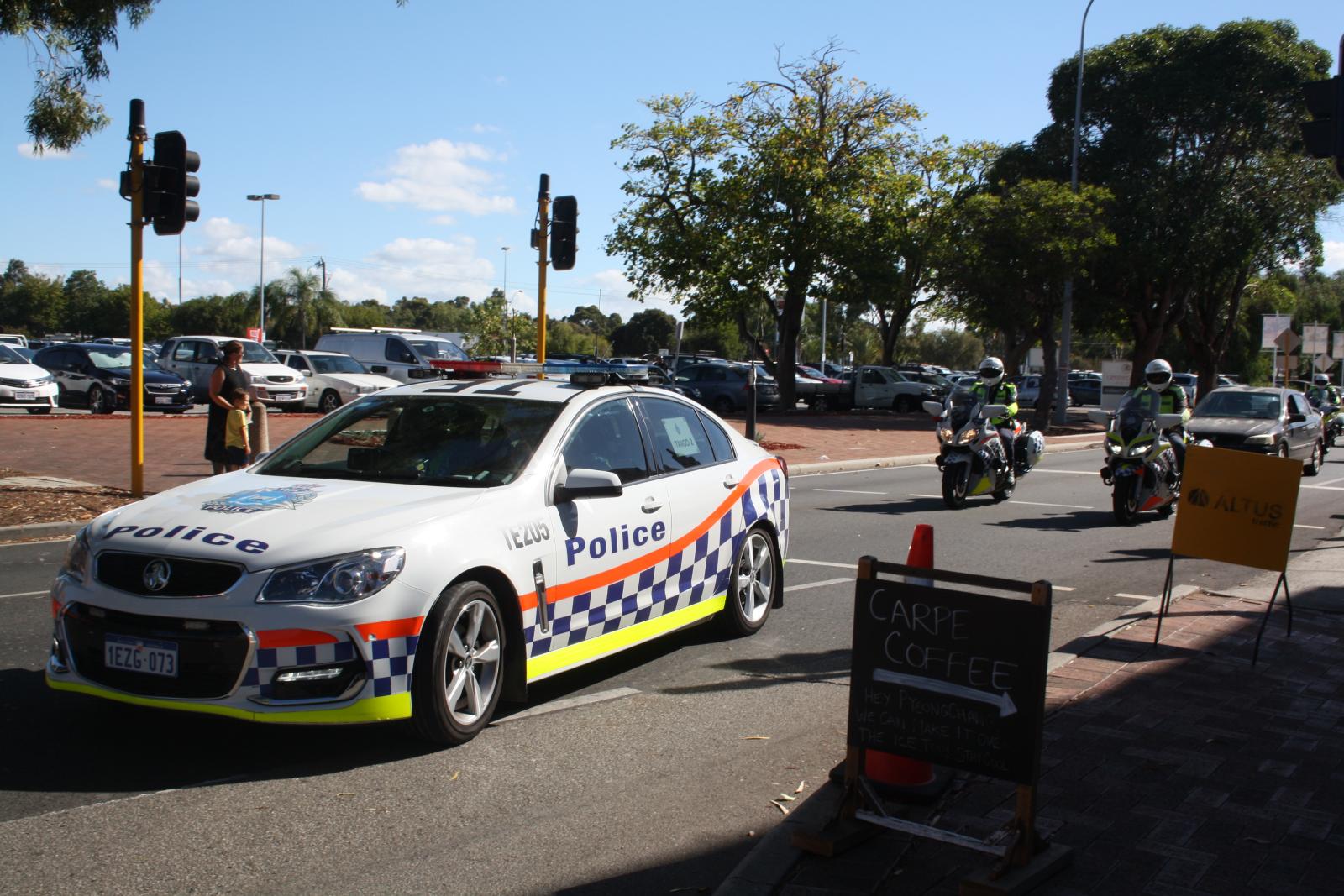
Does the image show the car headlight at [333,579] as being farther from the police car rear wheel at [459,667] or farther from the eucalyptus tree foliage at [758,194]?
the eucalyptus tree foliage at [758,194]

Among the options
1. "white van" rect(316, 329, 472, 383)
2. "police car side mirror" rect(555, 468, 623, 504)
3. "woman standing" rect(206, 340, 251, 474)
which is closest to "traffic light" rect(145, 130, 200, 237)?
"woman standing" rect(206, 340, 251, 474)

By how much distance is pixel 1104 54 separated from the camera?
42.2m

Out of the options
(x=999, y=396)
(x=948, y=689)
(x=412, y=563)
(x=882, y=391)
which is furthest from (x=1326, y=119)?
(x=882, y=391)

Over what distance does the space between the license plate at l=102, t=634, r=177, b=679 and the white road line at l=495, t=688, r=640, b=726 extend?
1.48 metres

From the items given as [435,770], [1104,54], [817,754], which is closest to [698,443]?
[817,754]

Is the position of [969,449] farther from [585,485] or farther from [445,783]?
[445,783]

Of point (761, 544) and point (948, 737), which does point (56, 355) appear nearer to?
point (761, 544)

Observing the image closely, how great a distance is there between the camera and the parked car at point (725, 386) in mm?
37594

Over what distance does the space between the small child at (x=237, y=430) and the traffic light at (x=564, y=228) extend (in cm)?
462

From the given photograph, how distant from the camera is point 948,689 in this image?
13.5 ft

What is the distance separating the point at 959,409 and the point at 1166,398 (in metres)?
2.35

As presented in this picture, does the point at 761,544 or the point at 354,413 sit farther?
the point at 761,544

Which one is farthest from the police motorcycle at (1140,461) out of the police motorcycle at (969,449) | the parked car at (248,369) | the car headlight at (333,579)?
the parked car at (248,369)

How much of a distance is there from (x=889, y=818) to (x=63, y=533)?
9690 millimetres
